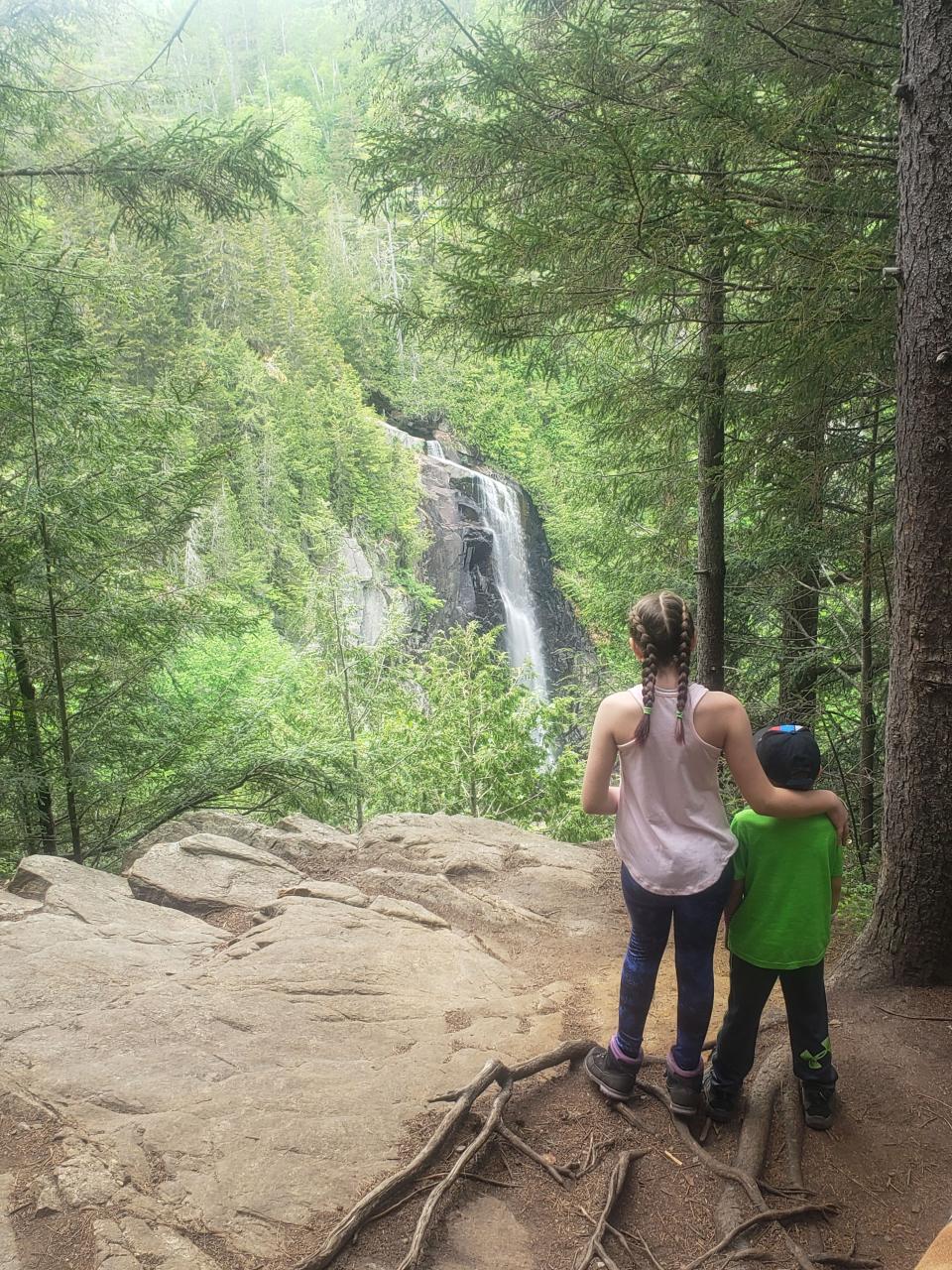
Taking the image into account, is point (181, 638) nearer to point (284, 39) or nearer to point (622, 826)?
point (622, 826)

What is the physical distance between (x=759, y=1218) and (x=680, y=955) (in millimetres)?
712

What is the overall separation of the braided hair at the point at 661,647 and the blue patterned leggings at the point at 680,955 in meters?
0.53

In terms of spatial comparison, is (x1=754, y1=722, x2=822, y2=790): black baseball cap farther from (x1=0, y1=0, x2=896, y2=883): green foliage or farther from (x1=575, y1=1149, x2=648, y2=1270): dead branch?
(x1=0, y1=0, x2=896, y2=883): green foliage

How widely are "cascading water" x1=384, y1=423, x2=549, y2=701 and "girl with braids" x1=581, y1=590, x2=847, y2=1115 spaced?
22991mm

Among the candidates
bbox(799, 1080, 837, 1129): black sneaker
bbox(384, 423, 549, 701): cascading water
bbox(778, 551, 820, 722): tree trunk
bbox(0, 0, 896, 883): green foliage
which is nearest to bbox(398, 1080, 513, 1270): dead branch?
bbox(799, 1080, 837, 1129): black sneaker

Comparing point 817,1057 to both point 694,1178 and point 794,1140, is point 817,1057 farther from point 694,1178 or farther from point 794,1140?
point 694,1178

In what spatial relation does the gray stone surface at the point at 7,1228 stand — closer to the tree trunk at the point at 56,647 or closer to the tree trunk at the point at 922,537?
the tree trunk at the point at 922,537

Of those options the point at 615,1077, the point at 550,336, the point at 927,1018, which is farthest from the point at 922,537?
the point at 550,336

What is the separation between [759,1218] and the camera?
2182mm

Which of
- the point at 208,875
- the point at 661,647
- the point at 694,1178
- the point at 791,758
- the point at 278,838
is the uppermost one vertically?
the point at 661,647

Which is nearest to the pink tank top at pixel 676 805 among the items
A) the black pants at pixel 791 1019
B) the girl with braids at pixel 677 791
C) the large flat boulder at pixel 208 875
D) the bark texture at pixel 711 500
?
the girl with braids at pixel 677 791

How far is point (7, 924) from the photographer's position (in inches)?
166

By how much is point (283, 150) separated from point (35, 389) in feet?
9.24

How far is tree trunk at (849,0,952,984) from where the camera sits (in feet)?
9.98
